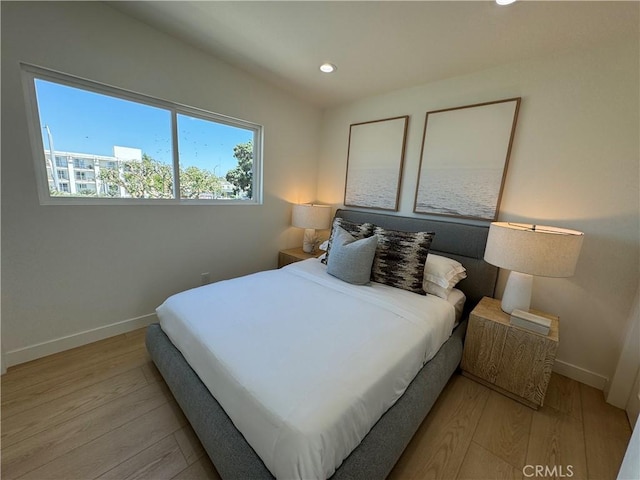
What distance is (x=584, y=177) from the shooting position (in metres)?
1.80

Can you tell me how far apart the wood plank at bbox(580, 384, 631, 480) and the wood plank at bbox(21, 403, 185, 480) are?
2.23 metres

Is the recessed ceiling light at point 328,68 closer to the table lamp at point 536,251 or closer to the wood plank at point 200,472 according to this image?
the table lamp at point 536,251

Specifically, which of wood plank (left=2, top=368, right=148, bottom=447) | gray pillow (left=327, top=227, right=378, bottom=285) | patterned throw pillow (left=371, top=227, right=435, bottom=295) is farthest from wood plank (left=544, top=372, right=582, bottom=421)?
wood plank (left=2, top=368, right=148, bottom=447)

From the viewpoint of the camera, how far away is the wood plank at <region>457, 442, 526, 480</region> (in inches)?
47.6

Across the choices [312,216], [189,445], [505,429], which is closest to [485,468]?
[505,429]

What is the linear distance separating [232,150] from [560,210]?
2963 mm

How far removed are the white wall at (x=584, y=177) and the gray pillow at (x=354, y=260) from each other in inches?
47.0

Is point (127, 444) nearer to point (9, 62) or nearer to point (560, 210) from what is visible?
point (9, 62)

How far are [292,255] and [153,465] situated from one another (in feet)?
6.78

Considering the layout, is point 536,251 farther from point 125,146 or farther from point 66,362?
point 66,362

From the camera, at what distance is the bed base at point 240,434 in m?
0.96

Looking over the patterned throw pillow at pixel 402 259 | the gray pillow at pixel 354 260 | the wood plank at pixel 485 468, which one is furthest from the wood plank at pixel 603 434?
the gray pillow at pixel 354 260

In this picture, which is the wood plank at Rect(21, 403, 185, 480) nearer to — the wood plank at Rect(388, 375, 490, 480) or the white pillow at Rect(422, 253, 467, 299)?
the wood plank at Rect(388, 375, 490, 480)

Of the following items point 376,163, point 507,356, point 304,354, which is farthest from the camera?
point 376,163
